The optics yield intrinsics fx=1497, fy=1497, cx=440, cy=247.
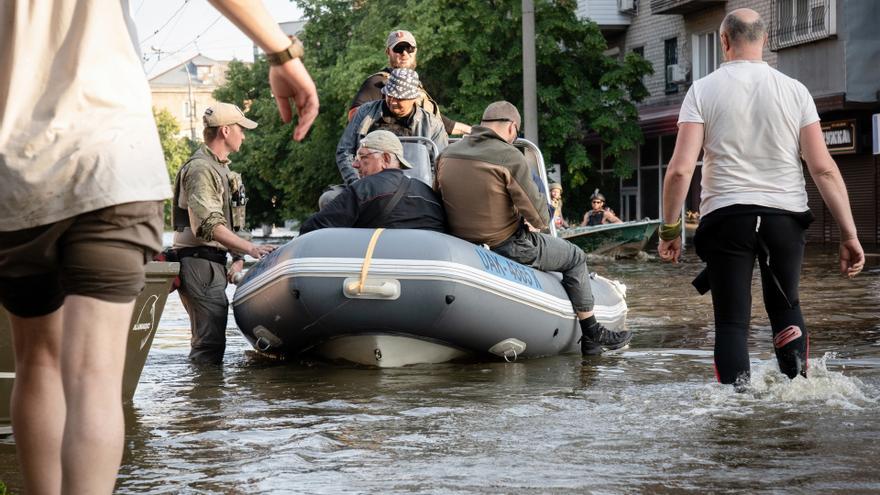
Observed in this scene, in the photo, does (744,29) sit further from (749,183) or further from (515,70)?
(515,70)

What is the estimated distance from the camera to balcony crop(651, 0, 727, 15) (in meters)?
39.0

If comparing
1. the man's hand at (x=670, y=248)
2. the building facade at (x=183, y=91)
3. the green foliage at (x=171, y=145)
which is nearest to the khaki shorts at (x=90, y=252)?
the man's hand at (x=670, y=248)

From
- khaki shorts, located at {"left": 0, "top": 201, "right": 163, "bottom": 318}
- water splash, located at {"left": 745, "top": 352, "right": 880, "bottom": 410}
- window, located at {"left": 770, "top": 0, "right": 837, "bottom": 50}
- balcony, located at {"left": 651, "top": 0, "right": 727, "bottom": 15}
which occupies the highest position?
balcony, located at {"left": 651, "top": 0, "right": 727, "bottom": 15}

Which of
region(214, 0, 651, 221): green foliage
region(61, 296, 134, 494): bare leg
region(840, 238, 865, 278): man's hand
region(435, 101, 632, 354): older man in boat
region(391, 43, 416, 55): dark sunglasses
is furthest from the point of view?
region(214, 0, 651, 221): green foliage

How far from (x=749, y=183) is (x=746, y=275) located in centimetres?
43

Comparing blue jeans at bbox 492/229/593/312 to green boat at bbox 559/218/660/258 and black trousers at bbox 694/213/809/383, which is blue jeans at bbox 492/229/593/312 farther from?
green boat at bbox 559/218/660/258

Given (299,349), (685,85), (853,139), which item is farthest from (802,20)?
(299,349)

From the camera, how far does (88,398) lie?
125 inches

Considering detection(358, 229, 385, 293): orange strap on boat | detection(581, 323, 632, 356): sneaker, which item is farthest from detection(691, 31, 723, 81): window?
detection(358, 229, 385, 293): orange strap on boat

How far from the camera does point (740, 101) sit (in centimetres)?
704

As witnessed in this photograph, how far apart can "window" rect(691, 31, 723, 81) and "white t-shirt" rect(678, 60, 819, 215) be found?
3270 centimetres

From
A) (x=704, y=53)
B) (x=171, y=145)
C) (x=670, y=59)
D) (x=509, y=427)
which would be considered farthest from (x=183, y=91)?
(x=509, y=427)

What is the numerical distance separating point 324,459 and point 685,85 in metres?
35.2

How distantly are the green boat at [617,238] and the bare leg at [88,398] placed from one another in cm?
2601
